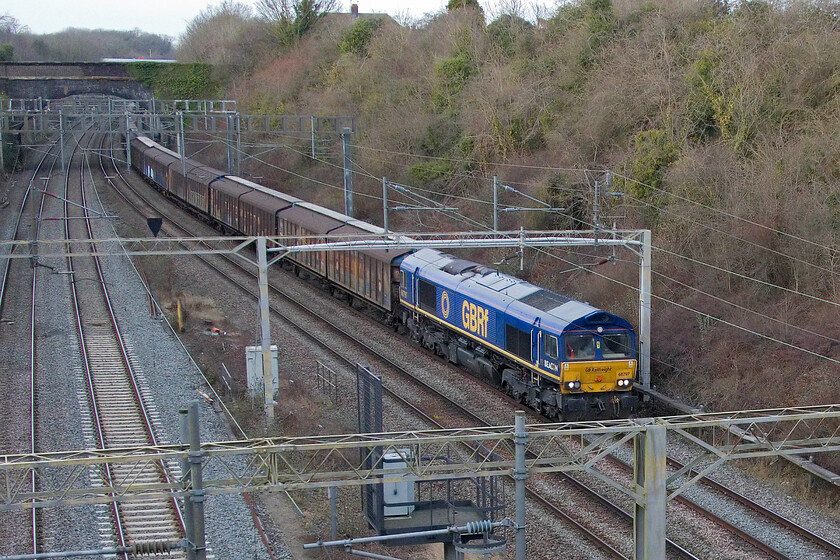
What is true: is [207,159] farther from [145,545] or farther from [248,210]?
[145,545]

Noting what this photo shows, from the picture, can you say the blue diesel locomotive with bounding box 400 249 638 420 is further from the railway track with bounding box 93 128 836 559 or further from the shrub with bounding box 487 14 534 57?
the shrub with bounding box 487 14 534 57

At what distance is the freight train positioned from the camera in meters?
19.3

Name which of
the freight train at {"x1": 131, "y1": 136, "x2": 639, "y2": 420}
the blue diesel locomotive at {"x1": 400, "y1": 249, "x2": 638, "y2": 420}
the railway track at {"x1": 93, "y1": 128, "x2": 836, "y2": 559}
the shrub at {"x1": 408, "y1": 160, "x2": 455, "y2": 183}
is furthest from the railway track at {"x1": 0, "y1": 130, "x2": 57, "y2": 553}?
the shrub at {"x1": 408, "y1": 160, "x2": 455, "y2": 183}

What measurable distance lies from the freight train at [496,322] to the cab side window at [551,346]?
20 mm

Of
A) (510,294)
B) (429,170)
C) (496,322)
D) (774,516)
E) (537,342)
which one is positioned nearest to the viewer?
(774,516)

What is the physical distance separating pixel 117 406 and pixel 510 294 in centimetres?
895

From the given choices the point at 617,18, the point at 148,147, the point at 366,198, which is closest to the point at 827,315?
the point at 617,18

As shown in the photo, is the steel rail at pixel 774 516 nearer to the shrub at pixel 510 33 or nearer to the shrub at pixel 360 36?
the shrub at pixel 510 33

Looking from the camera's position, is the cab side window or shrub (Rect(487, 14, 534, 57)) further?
shrub (Rect(487, 14, 534, 57))

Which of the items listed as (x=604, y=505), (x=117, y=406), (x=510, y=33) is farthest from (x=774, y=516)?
(x=510, y=33)

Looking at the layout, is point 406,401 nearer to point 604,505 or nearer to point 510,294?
point 510,294

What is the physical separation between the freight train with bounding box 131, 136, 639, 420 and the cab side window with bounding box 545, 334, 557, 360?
0.02 m

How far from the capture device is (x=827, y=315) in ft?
67.6

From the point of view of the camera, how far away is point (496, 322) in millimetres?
21234
